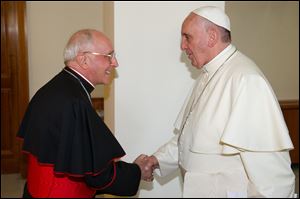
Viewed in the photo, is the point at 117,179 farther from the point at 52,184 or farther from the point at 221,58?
the point at 221,58

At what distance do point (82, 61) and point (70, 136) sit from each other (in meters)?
0.46

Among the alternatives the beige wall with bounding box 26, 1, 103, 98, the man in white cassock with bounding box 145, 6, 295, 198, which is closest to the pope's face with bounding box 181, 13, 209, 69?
the man in white cassock with bounding box 145, 6, 295, 198

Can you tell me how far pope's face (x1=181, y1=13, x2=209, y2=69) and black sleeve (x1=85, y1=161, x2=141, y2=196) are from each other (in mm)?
789

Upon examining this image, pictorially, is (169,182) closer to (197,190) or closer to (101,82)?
(197,190)

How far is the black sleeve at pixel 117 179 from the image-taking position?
181 centimetres

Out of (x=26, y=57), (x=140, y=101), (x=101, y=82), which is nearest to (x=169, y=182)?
(x=140, y=101)

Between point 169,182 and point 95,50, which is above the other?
point 95,50

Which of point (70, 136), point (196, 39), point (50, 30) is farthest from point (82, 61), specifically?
point (50, 30)

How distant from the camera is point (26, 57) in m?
4.49

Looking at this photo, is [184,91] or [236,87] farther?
[184,91]

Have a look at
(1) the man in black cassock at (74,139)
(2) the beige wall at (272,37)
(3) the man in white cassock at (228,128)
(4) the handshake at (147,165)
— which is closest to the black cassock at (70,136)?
(1) the man in black cassock at (74,139)

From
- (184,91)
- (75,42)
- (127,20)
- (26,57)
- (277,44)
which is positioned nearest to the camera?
(75,42)

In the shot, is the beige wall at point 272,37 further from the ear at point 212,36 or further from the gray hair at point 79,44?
the gray hair at point 79,44

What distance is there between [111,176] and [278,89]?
4174 millimetres
